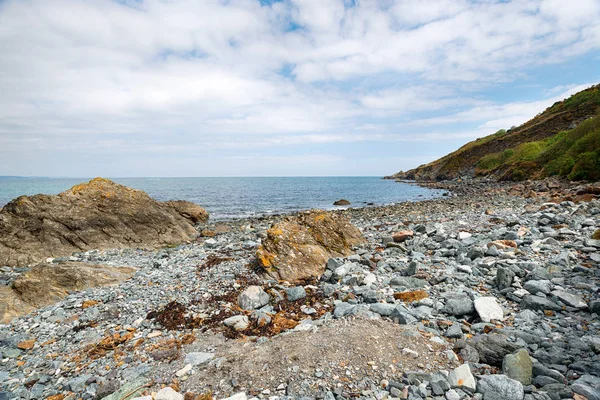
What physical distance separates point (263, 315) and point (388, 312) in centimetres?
261

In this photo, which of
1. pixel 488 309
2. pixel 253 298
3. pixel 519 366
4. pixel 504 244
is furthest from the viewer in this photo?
Answer: pixel 504 244

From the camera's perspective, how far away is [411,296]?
6.55 m

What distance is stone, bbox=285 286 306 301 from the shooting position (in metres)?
7.22

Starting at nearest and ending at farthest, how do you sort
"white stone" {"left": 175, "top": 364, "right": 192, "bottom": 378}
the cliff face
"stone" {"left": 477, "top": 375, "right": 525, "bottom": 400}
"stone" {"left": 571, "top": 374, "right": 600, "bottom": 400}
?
"stone" {"left": 571, "top": 374, "right": 600, "bottom": 400}, "stone" {"left": 477, "top": 375, "right": 525, "bottom": 400}, "white stone" {"left": 175, "top": 364, "right": 192, "bottom": 378}, the cliff face

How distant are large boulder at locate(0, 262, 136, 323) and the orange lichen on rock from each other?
8513mm

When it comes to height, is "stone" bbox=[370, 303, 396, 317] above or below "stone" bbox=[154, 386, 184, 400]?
above

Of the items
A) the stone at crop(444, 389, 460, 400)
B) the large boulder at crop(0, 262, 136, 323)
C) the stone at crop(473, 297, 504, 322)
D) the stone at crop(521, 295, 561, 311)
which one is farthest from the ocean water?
the stone at crop(444, 389, 460, 400)

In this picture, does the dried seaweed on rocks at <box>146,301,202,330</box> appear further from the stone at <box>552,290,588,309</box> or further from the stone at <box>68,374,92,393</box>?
the stone at <box>552,290,588,309</box>

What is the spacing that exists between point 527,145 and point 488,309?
195 feet

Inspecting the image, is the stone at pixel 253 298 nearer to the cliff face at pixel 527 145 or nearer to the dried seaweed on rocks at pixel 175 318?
the dried seaweed on rocks at pixel 175 318

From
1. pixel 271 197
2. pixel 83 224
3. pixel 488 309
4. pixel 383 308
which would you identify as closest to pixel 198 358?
pixel 383 308

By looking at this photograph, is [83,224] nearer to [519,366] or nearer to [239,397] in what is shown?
[239,397]

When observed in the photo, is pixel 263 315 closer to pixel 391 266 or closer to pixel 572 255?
pixel 391 266

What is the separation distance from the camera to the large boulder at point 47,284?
300 inches
